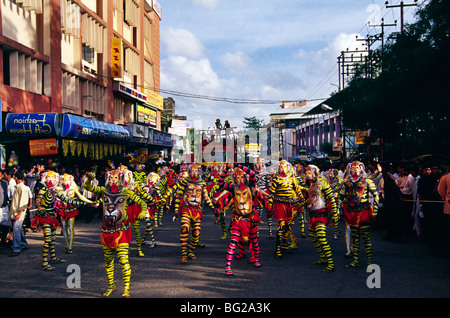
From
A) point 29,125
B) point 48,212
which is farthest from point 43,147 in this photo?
point 48,212

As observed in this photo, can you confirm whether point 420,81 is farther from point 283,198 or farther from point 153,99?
point 153,99

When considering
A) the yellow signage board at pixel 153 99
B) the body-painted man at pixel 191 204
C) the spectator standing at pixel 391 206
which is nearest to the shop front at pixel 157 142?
the yellow signage board at pixel 153 99

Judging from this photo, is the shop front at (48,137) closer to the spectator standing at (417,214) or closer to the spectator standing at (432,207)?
the spectator standing at (417,214)

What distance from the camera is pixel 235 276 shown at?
823cm

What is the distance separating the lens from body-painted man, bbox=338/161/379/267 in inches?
343

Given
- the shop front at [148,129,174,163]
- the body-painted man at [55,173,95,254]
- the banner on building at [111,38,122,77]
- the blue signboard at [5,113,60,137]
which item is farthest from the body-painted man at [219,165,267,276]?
the shop front at [148,129,174,163]

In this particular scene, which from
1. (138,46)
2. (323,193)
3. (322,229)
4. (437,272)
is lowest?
(437,272)

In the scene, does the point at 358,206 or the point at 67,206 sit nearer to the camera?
the point at 358,206

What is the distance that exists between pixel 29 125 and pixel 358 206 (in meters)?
13.1

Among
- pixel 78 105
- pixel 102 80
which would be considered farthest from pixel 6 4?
pixel 102 80

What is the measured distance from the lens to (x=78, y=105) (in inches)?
959

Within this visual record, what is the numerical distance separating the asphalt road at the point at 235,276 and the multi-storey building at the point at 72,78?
23.2 ft

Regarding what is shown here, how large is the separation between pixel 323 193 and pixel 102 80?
2231 centimetres
